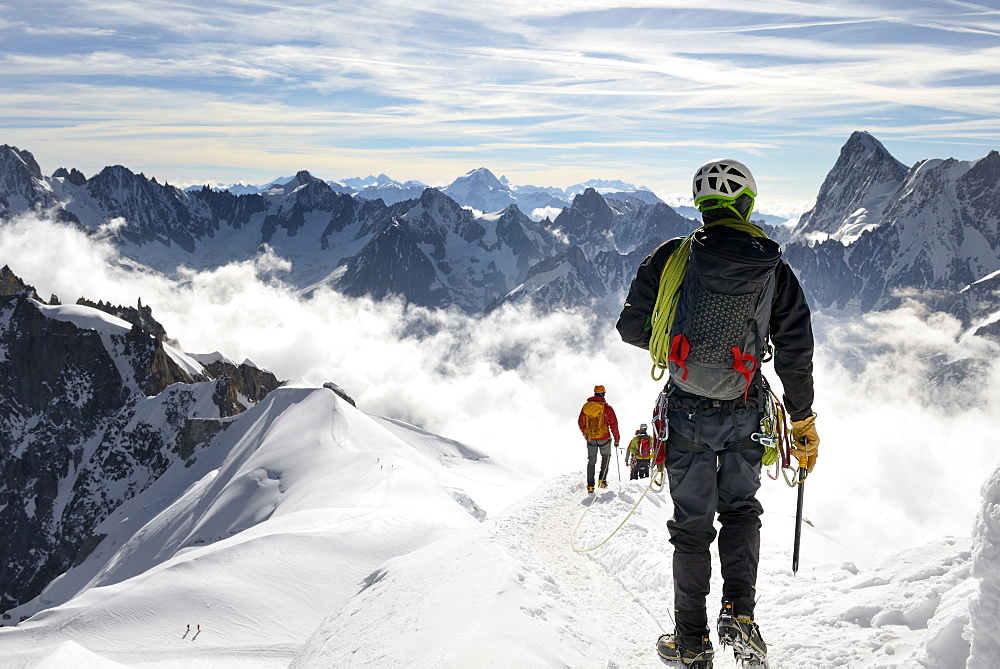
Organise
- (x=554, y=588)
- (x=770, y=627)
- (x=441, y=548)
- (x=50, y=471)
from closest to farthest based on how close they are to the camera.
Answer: (x=770, y=627) < (x=554, y=588) < (x=441, y=548) < (x=50, y=471)

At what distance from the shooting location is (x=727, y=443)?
5871 millimetres

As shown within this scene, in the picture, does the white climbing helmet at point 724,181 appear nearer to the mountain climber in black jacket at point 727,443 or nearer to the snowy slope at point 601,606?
the mountain climber in black jacket at point 727,443

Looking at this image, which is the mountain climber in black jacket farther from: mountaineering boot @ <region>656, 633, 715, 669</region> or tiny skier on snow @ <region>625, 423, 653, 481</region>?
tiny skier on snow @ <region>625, 423, 653, 481</region>

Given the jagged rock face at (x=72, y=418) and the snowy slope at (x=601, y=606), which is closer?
the snowy slope at (x=601, y=606)

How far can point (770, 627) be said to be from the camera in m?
7.27

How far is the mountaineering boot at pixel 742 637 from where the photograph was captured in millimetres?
5848

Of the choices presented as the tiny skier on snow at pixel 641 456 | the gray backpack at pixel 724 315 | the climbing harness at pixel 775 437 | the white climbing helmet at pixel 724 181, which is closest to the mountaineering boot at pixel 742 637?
the climbing harness at pixel 775 437

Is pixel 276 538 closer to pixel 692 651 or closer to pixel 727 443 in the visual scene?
pixel 692 651

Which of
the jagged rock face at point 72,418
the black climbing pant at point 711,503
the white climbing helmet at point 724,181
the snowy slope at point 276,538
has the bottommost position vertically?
the jagged rock face at point 72,418

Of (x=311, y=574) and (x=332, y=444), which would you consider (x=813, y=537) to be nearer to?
(x=311, y=574)

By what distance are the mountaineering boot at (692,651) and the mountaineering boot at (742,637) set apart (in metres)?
0.20

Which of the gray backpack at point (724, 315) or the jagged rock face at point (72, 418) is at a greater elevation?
the gray backpack at point (724, 315)

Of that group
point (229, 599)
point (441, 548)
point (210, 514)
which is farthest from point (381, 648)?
point (210, 514)

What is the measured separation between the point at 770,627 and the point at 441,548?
7045 mm
